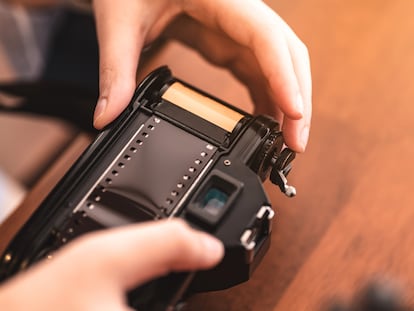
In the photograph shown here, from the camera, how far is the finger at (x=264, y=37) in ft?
2.29

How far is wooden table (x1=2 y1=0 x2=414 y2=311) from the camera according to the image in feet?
2.39

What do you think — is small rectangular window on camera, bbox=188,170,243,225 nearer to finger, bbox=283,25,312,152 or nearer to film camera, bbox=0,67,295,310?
film camera, bbox=0,67,295,310

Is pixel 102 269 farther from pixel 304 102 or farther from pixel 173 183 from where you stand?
pixel 304 102

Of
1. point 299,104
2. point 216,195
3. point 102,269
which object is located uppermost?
point 299,104

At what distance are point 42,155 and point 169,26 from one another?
693 mm

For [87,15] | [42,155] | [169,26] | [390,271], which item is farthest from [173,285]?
[42,155]

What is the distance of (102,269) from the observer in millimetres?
481

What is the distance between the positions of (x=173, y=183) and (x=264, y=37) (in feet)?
0.72

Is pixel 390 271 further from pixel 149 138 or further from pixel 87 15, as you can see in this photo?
pixel 87 15

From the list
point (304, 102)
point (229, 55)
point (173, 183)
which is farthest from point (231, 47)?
point (173, 183)

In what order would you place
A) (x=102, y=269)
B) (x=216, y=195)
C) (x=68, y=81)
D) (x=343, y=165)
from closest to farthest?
(x=102, y=269) < (x=216, y=195) < (x=343, y=165) < (x=68, y=81)

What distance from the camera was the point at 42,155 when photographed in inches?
57.1

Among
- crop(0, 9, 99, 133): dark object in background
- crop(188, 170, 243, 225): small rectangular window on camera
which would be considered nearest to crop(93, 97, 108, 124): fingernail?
crop(188, 170, 243, 225): small rectangular window on camera

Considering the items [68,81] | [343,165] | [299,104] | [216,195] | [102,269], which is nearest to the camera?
[102,269]
